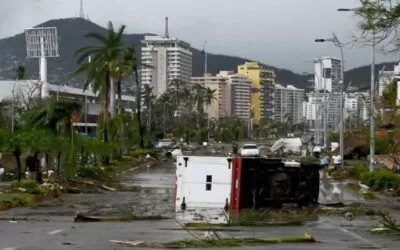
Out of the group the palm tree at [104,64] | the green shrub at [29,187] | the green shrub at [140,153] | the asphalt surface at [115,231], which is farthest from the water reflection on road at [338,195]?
the green shrub at [140,153]

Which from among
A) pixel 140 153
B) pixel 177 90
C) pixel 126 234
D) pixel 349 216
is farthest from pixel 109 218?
pixel 177 90

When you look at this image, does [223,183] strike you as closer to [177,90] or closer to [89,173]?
[89,173]

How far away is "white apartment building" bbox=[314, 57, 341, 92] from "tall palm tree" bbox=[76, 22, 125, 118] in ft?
98.8

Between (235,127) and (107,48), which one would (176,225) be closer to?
(107,48)

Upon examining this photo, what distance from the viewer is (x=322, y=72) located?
3750 inches

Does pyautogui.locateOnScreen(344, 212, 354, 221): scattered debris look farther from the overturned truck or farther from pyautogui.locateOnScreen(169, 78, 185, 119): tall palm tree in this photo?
pyautogui.locateOnScreen(169, 78, 185, 119): tall palm tree

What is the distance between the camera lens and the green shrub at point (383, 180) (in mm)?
42000

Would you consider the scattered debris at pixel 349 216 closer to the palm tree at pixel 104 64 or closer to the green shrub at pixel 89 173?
the green shrub at pixel 89 173

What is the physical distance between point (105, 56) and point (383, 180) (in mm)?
31277

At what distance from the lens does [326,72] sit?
103 metres

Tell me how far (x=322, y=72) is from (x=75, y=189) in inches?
2381

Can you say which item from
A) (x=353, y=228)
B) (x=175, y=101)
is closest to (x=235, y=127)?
(x=175, y=101)

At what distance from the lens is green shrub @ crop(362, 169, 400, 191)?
4200 cm

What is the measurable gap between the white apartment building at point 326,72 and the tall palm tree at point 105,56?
1186 inches
